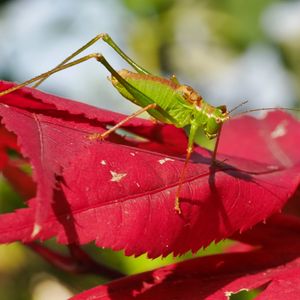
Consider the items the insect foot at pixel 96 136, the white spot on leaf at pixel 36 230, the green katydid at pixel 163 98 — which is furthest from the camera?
the green katydid at pixel 163 98

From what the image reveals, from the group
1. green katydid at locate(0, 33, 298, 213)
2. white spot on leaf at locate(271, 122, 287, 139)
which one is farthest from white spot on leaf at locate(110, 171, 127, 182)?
white spot on leaf at locate(271, 122, 287, 139)

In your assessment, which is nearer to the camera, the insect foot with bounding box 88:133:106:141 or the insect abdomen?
the insect foot with bounding box 88:133:106:141

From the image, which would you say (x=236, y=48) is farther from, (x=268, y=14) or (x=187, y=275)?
(x=187, y=275)

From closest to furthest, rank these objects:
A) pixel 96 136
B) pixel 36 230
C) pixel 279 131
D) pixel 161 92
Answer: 1. pixel 36 230
2. pixel 96 136
3. pixel 161 92
4. pixel 279 131

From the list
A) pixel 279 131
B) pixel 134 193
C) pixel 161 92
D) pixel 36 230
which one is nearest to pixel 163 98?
pixel 161 92

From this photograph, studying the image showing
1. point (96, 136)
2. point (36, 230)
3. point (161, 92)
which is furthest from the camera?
point (161, 92)

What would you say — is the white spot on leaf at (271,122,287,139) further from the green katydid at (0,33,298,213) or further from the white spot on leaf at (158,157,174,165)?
the white spot on leaf at (158,157,174,165)

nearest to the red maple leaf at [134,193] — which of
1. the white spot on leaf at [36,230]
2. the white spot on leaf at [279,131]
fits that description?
the white spot on leaf at [36,230]

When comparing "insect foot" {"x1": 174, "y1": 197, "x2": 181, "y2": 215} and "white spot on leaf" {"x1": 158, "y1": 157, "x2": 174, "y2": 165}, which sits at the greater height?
"white spot on leaf" {"x1": 158, "y1": 157, "x2": 174, "y2": 165}

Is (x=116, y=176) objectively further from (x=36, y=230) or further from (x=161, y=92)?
(x=161, y=92)

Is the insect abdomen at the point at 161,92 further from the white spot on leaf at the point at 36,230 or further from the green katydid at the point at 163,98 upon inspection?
the white spot on leaf at the point at 36,230
